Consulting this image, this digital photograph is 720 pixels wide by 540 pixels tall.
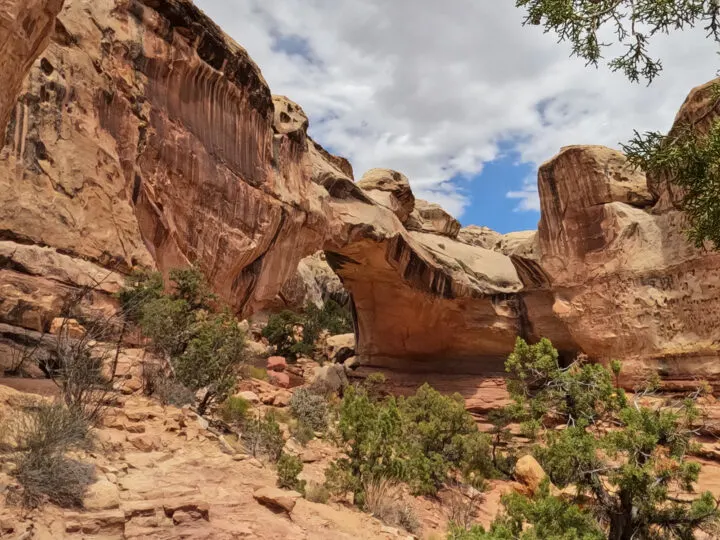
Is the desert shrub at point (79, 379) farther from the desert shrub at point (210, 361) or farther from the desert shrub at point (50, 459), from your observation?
the desert shrub at point (210, 361)

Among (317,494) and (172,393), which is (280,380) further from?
(317,494)

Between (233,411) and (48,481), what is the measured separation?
5357mm

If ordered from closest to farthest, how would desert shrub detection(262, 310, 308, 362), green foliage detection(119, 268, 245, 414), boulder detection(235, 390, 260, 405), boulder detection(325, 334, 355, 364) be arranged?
green foliage detection(119, 268, 245, 414) < boulder detection(235, 390, 260, 405) < boulder detection(325, 334, 355, 364) < desert shrub detection(262, 310, 308, 362)

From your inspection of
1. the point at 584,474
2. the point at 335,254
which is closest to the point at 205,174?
the point at 335,254

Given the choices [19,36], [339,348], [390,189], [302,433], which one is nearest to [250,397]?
[302,433]

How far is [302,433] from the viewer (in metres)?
10.1

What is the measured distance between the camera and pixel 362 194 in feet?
61.3

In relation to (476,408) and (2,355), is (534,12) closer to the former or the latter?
(2,355)

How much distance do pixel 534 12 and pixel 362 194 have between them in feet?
41.4

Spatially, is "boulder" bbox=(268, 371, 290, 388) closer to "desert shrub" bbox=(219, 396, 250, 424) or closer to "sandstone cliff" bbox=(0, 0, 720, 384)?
"sandstone cliff" bbox=(0, 0, 720, 384)

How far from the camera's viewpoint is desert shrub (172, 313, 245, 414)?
8648 mm

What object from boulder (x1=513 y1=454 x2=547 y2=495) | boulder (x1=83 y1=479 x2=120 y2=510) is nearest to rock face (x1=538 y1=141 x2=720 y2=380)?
boulder (x1=513 y1=454 x2=547 y2=495)

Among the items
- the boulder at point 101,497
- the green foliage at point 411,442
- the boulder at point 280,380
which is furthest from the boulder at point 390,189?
the boulder at point 101,497

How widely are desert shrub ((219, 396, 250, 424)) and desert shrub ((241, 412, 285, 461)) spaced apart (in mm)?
696
